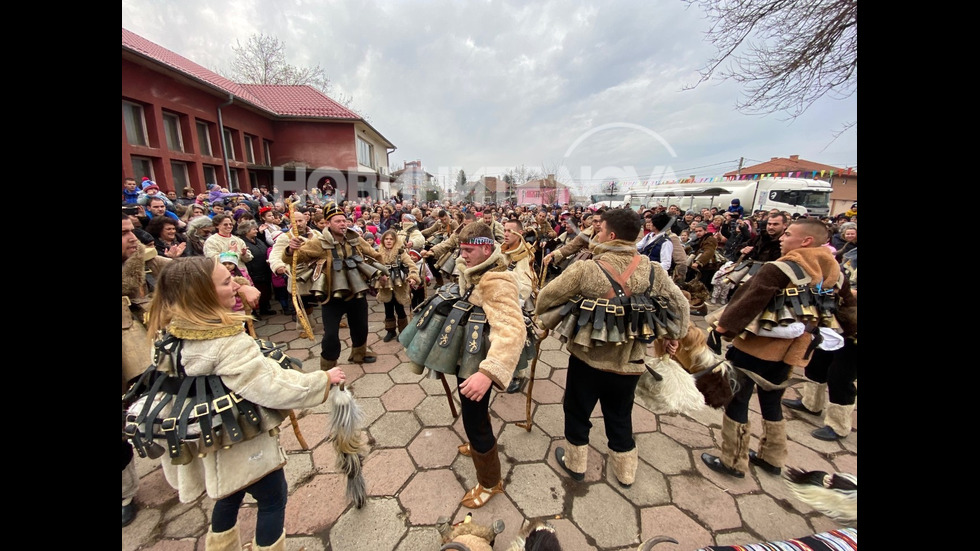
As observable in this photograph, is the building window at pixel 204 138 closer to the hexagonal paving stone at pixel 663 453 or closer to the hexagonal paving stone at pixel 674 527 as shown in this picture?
the hexagonal paving stone at pixel 663 453

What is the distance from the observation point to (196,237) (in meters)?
4.76

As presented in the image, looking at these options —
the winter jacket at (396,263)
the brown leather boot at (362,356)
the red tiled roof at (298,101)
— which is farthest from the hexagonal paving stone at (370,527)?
the red tiled roof at (298,101)

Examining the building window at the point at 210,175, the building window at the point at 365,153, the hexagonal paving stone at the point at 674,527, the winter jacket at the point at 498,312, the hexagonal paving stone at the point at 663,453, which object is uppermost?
the building window at the point at 365,153

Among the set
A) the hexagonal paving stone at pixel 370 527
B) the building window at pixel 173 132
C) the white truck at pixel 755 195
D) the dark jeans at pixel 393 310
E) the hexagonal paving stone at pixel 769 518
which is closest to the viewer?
the hexagonal paving stone at pixel 370 527

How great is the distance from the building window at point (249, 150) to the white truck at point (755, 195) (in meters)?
22.4

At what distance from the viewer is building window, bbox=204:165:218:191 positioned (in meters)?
15.0

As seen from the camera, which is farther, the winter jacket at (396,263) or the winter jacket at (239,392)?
the winter jacket at (396,263)

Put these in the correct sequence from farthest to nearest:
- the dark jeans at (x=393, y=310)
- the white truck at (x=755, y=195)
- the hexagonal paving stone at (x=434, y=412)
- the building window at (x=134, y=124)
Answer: the white truck at (x=755, y=195)
the building window at (x=134, y=124)
the dark jeans at (x=393, y=310)
the hexagonal paving stone at (x=434, y=412)

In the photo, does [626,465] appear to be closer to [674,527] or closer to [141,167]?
[674,527]

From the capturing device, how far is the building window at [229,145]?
16484 mm
